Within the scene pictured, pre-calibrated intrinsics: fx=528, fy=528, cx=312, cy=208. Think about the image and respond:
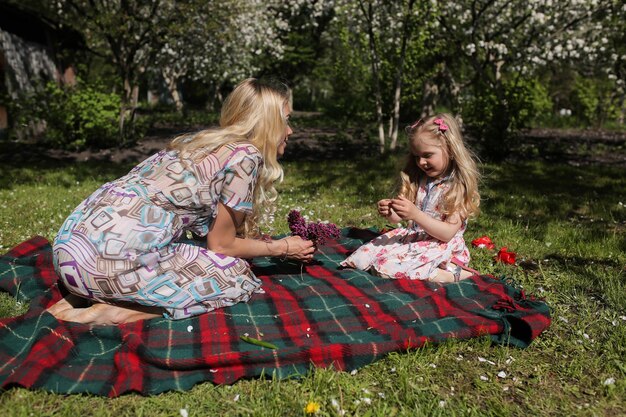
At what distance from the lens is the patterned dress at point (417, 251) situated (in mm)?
4172

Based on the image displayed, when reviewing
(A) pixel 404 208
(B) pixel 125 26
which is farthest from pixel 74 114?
(A) pixel 404 208

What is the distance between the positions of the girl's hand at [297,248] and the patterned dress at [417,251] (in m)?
0.71

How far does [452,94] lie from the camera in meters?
14.5

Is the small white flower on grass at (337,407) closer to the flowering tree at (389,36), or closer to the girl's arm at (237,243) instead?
the girl's arm at (237,243)

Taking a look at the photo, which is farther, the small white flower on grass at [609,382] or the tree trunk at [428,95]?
the tree trunk at [428,95]

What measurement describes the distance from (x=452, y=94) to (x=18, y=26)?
1246 centimetres

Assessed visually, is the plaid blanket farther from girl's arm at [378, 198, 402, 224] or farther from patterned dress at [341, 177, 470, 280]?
girl's arm at [378, 198, 402, 224]

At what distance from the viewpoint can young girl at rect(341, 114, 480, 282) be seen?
4.09 meters

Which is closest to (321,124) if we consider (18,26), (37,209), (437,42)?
(437,42)

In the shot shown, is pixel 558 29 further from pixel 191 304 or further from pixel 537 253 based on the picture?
pixel 191 304

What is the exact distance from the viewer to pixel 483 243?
5.09m

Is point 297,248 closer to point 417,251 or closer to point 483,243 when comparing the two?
point 417,251

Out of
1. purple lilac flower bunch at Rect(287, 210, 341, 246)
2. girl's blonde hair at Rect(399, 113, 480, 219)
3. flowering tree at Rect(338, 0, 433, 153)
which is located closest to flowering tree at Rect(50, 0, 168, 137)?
flowering tree at Rect(338, 0, 433, 153)

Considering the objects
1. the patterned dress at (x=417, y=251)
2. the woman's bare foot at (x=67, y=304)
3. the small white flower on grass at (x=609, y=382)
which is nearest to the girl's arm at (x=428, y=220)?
the patterned dress at (x=417, y=251)
